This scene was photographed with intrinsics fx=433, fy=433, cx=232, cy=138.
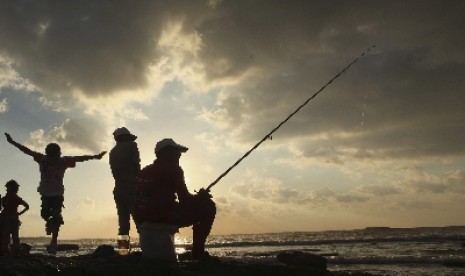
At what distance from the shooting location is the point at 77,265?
4.77m

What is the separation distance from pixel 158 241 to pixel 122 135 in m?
3.45

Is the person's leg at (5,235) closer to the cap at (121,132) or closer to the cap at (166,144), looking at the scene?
the cap at (121,132)

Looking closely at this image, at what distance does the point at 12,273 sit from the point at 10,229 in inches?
317

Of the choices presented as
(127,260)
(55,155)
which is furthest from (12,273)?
(55,155)

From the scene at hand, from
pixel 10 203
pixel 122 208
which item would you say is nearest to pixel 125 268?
pixel 122 208

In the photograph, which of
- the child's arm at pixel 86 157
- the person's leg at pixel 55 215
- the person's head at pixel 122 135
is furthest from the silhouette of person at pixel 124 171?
the person's leg at pixel 55 215

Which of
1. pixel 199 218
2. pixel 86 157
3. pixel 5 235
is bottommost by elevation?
pixel 5 235

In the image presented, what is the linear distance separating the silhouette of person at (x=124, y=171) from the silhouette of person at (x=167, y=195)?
9.07 feet

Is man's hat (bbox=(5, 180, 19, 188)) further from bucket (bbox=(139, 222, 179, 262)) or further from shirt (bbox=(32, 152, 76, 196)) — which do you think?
bucket (bbox=(139, 222, 179, 262))

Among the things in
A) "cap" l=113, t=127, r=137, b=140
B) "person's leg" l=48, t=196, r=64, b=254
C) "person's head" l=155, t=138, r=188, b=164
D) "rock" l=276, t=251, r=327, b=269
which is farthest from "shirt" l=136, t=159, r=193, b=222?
"rock" l=276, t=251, r=327, b=269

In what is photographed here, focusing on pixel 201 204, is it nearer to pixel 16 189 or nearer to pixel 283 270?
pixel 283 270

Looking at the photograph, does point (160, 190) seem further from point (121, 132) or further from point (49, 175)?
point (49, 175)

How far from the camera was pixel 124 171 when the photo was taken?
8258mm

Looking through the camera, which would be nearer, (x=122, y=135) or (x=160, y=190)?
(x=160, y=190)
